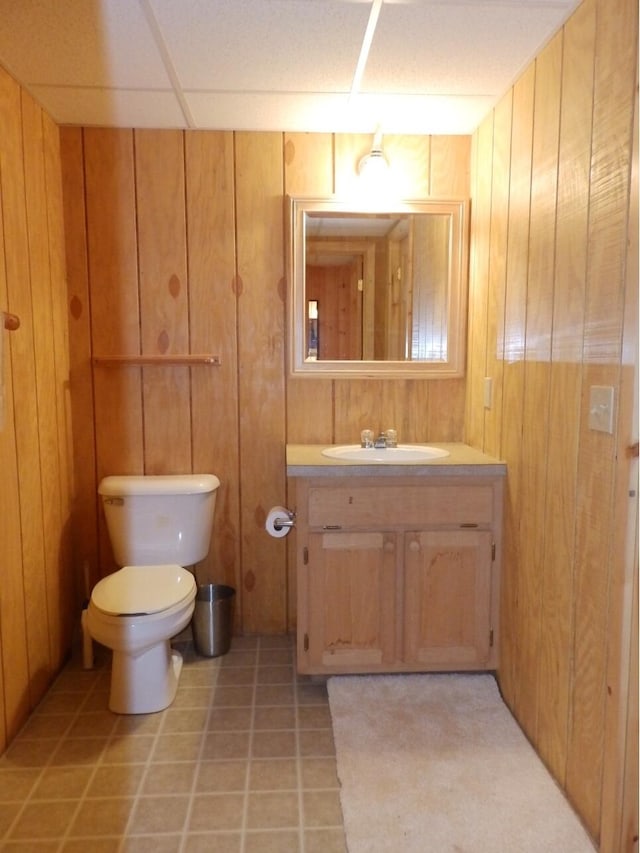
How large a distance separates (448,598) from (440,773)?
587mm

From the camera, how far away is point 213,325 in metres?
2.52

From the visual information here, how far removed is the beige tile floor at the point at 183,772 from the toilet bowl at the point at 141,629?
7 centimetres

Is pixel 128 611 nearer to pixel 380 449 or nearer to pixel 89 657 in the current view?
pixel 89 657

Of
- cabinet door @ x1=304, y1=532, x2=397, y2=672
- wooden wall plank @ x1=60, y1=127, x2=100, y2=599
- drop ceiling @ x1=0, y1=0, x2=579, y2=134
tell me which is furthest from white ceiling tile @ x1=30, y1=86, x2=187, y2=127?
cabinet door @ x1=304, y1=532, x2=397, y2=672

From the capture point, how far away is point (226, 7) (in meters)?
1.60

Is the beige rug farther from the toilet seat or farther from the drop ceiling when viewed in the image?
the drop ceiling

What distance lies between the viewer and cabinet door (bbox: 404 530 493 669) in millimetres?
2152

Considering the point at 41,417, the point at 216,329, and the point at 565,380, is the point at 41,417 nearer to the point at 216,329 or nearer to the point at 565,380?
the point at 216,329

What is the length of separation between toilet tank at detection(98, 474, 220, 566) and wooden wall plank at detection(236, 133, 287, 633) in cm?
30

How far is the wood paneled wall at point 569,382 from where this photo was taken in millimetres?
1381

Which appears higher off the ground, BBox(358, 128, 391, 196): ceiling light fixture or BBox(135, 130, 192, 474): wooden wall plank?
BBox(358, 128, 391, 196): ceiling light fixture

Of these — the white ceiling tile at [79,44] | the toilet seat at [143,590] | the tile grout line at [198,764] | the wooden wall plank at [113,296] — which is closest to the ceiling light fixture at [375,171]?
the white ceiling tile at [79,44]

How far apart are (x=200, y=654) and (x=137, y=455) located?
2.91 ft

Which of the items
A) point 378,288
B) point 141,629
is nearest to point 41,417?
point 141,629
